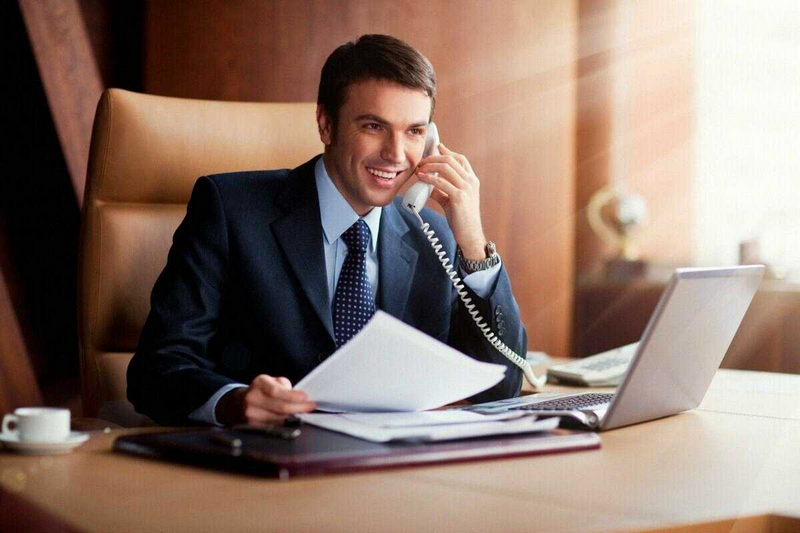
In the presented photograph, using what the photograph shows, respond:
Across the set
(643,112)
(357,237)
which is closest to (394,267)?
(357,237)

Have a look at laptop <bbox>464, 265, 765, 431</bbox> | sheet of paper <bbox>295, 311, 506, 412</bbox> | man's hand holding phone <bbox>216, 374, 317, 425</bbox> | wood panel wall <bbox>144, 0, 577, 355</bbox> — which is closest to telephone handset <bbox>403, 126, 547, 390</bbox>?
laptop <bbox>464, 265, 765, 431</bbox>

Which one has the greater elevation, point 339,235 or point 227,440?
point 339,235

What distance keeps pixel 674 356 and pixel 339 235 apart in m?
0.72

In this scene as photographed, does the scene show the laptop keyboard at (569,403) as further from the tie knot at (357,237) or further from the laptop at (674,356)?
the tie knot at (357,237)

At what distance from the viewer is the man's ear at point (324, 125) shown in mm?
1824

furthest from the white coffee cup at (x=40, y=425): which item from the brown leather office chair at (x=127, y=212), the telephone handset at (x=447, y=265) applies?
the telephone handset at (x=447, y=265)

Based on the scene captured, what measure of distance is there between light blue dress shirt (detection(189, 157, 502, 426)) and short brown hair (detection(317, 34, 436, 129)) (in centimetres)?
14

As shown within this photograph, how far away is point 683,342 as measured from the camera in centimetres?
118

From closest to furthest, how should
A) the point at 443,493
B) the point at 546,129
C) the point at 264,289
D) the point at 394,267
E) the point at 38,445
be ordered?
1. the point at 443,493
2. the point at 38,445
3. the point at 264,289
4. the point at 394,267
5. the point at 546,129

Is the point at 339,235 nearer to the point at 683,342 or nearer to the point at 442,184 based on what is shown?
the point at 442,184

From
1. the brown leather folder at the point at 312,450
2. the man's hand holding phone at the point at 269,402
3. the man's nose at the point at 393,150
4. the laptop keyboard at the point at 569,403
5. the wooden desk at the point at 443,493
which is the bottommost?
the wooden desk at the point at 443,493

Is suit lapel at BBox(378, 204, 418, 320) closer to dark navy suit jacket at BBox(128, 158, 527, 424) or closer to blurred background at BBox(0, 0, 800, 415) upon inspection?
dark navy suit jacket at BBox(128, 158, 527, 424)

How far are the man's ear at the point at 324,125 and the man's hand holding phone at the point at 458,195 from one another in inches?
8.1

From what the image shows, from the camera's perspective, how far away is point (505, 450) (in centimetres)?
104
